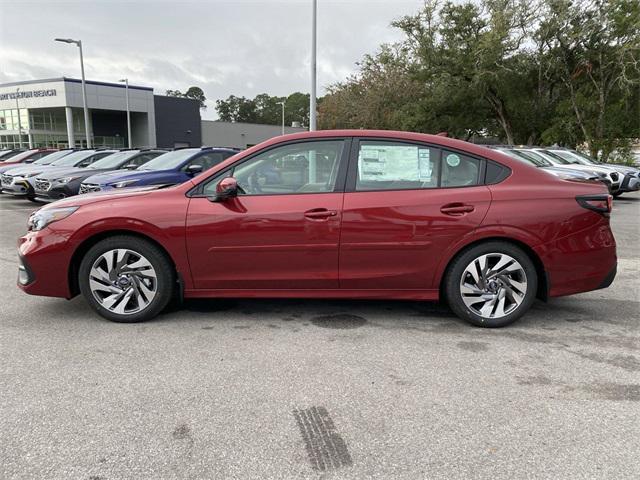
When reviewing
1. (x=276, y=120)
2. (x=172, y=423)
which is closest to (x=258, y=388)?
(x=172, y=423)

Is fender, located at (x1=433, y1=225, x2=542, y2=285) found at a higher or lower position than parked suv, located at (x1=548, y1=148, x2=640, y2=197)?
lower

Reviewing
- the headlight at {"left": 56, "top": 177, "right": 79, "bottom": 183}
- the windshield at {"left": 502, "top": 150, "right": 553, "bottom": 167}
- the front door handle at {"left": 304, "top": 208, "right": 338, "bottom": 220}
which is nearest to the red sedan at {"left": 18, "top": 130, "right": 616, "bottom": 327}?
the front door handle at {"left": 304, "top": 208, "right": 338, "bottom": 220}

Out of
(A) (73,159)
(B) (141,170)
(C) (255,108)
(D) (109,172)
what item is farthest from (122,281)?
(C) (255,108)

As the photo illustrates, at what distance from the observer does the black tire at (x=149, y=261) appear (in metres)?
→ 4.07

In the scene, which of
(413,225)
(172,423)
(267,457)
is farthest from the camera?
(413,225)

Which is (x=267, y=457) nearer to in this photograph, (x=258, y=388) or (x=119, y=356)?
(x=258, y=388)

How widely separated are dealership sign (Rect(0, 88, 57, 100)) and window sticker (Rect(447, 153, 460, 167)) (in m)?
51.6

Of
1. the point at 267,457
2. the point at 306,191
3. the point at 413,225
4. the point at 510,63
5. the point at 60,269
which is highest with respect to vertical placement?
the point at 510,63

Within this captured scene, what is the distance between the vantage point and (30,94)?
160 feet

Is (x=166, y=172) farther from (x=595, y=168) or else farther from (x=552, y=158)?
(x=595, y=168)

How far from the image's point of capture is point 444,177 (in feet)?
13.3

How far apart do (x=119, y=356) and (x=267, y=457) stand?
164cm

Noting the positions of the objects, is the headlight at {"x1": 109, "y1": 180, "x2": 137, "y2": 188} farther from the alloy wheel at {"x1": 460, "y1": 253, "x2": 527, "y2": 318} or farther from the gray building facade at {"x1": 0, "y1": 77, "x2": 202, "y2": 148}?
the gray building facade at {"x1": 0, "y1": 77, "x2": 202, "y2": 148}

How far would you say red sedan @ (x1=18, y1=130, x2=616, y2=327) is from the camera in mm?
3951
